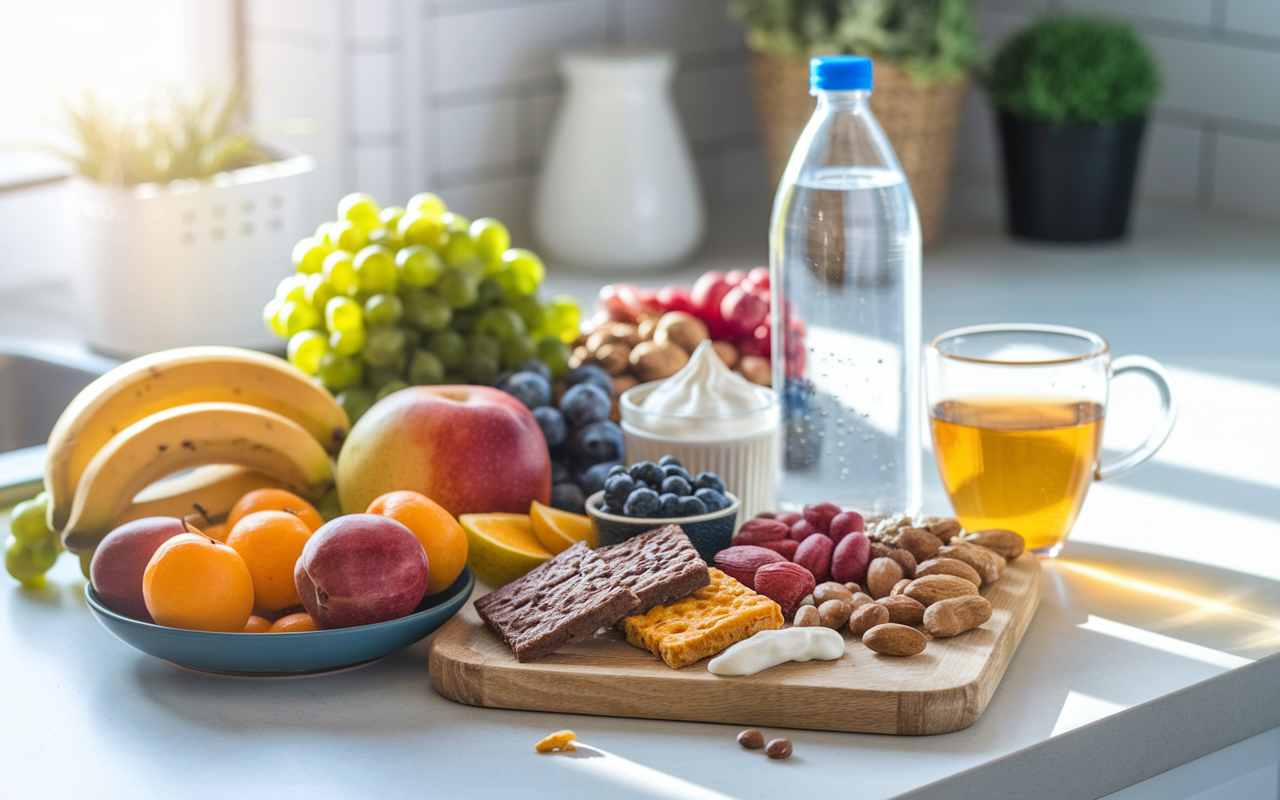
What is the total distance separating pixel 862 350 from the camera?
1065 mm

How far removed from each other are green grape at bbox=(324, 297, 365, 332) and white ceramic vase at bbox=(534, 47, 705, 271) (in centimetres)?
80

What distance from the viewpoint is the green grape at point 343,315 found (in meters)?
1.16

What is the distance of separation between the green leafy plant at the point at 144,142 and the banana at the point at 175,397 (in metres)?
0.55

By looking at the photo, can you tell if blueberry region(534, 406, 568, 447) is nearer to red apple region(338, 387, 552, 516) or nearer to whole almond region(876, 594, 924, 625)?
red apple region(338, 387, 552, 516)

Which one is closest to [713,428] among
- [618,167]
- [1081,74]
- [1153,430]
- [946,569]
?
[946,569]

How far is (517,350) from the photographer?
3.94ft

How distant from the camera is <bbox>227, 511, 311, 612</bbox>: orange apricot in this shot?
87 cm

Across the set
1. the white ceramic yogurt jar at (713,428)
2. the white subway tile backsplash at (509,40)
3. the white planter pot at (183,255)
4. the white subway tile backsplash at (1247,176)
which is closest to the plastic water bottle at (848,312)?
the white ceramic yogurt jar at (713,428)

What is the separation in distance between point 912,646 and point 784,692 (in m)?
0.09

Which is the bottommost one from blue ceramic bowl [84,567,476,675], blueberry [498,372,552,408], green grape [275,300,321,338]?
blue ceramic bowl [84,567,476,675]

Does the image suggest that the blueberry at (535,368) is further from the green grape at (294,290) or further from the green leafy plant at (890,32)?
the green leafy plant at (890,32)

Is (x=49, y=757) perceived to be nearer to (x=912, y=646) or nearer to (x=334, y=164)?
(x=912, y=646)

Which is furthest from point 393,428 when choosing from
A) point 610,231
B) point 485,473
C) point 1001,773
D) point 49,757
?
point 610,231

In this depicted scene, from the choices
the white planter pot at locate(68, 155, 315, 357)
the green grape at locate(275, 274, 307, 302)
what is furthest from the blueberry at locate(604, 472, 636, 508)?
the white planter pot at locate(68, 155, 315, 357)
